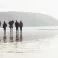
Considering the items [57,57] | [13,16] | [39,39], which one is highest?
[13,16]

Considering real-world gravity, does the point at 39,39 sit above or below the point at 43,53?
above

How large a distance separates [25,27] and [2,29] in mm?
186

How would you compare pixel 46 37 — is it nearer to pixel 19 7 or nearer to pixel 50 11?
pixel 50 11

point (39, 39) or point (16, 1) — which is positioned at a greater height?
point (16, 1)

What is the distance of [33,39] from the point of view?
4.19 ft

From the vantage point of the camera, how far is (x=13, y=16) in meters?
1.29

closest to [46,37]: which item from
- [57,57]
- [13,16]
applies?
[57,57]

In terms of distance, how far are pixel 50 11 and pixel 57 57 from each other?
1.23 feet

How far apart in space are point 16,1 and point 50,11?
287mm

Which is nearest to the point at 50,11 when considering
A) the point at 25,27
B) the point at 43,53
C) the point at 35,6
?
the point at 35,6

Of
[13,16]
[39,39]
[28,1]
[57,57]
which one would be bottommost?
[57,57]

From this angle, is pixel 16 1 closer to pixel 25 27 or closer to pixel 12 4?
pixel 12 4

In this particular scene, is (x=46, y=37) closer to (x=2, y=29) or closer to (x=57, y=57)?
(x=57, y=57)

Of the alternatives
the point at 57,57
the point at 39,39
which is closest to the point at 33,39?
the point at 39,39
